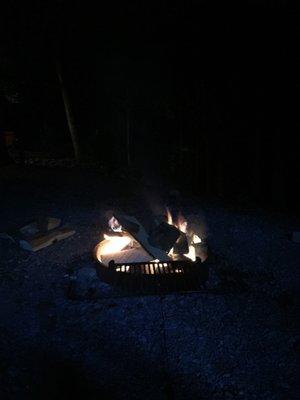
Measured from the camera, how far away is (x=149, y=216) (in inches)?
265

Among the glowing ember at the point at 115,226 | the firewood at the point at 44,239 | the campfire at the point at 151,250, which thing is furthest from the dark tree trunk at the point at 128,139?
the campfire at the point at 151,250

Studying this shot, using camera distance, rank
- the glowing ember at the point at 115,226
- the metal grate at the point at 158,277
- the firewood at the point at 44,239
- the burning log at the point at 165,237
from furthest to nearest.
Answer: the firewood at the point at 44,239
the glowing ember at the point at 115,226
the burning log at the point at 165,237
the metal grate at the point at 158,277

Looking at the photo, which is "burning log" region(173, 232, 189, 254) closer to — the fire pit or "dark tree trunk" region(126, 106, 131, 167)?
the fire pit

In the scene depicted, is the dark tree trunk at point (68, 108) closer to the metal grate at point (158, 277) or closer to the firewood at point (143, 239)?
the firewood at point (143, 239)

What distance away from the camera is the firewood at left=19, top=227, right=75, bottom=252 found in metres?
5.34

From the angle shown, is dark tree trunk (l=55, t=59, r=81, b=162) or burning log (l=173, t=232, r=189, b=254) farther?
dark tree trunk (l=55, t=59, r=81, b=162)

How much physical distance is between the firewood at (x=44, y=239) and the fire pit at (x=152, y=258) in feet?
3.43

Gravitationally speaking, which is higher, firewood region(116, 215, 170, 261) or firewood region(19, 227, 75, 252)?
firewood region(116, 215, 170, 261)

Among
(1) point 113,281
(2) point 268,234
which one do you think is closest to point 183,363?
(1) point 113,281

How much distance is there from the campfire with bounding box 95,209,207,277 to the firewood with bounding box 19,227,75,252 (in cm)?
106

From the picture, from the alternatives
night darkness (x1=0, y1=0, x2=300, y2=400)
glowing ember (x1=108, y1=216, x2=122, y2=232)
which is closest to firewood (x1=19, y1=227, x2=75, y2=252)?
night darkness (x1=0, y1=0, x2=300, y2=400)

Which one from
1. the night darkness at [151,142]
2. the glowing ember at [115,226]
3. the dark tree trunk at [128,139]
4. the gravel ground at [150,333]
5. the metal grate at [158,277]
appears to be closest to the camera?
the gravel ground at [150,333]

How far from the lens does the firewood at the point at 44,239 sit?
5336mm

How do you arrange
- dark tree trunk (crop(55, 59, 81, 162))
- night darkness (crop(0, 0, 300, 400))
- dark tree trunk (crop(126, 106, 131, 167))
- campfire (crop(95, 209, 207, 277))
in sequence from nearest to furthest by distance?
night darkness (crop(0, 0, 300, 400))
campfire (crop(95, 209, 207, 277))
dark tree trunk (crop(126, 106, 131, 167))
dark tree trunk (crop(55, 59, 81, 162))
